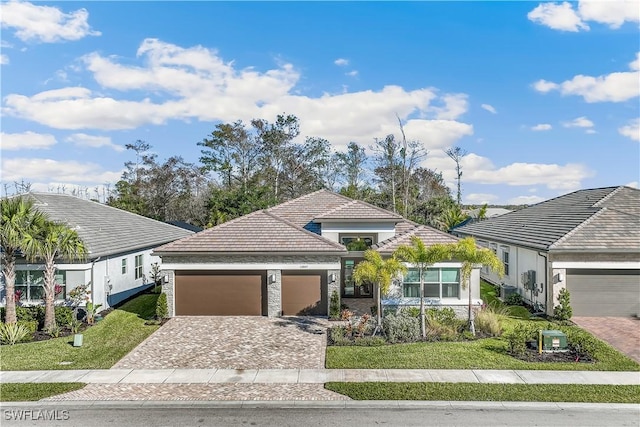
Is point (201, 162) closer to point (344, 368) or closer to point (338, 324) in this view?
point (338, 324)

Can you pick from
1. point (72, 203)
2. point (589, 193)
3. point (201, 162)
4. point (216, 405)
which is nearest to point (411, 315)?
point (216, 405)

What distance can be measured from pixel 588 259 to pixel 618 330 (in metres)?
3.50

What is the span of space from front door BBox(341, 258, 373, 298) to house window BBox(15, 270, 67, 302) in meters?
13.7

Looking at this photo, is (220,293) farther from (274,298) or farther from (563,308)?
(563,308)

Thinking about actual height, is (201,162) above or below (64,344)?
above

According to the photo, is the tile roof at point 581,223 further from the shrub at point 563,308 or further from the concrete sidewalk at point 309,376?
the concrete sidewalk at point 309,376

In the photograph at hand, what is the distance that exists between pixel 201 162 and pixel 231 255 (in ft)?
131

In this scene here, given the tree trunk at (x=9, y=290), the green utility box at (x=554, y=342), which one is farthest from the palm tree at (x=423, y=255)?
the tree trunk at (x=9, y=290)

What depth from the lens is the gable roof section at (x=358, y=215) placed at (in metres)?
24.1

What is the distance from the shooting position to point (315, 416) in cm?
1083

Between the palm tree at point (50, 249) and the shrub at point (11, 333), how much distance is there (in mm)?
1026

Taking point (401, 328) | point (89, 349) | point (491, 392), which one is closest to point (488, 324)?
point (401, 328)

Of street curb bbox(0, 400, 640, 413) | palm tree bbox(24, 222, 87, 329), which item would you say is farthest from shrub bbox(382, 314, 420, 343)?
palm tree bbox(24, 222, 87, 329)

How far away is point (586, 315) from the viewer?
2041 cm
